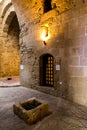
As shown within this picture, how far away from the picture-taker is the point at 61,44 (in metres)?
5.41

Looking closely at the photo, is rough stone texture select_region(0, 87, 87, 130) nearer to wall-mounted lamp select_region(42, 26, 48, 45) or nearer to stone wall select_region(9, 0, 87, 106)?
stone wall select_region(9, 0, 87, 106)

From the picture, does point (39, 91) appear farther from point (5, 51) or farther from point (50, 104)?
point (5, 51)

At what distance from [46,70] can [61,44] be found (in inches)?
66.3

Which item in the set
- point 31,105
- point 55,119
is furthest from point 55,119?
point 31,105

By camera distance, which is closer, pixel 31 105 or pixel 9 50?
pixel 31 105

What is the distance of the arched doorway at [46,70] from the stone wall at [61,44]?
0.19 meters

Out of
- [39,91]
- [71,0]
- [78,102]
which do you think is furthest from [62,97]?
[71,0]

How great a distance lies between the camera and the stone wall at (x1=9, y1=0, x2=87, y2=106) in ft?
15.4

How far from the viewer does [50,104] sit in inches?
186

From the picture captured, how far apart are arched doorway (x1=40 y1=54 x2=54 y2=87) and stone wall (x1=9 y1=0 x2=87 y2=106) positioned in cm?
19

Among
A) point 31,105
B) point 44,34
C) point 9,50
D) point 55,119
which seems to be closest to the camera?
point 55,119

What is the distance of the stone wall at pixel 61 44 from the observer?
4.68m

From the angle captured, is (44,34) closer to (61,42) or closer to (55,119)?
(61,42)

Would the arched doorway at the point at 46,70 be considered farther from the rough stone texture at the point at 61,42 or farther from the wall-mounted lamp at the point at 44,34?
the wall-mounted lamp at the point at 44,34
